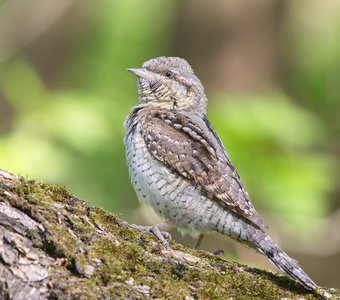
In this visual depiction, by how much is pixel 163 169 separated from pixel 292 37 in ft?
16.9

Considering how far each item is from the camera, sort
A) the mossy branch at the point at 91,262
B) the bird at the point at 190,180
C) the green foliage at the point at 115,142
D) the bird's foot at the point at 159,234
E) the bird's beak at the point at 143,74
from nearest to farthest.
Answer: the mossy branch at the point at 91,262, the bird's foot at the point at 159,234, the bird at the point at 190,180, the bird's beak at the point at 143,74, the green foliage at the point at 115,142

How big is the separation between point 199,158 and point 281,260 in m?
0.95

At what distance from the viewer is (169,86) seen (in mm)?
5219

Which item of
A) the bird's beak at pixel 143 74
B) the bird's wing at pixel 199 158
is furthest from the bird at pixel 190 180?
the bird's beak at pixel 143 74

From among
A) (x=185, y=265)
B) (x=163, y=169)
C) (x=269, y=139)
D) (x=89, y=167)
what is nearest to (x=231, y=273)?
(x=185, y=265)

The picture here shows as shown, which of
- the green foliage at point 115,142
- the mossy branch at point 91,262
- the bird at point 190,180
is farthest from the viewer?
the green foliage at point 115,142

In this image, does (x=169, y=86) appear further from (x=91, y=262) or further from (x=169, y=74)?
(x=91, y=262)

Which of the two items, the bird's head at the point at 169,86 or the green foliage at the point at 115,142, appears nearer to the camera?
the bird's head at the point at 169,86

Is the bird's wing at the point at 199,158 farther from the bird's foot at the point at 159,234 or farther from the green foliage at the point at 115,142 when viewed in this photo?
the green foliage at the point at 115,142

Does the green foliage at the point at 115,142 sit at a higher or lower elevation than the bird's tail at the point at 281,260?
higher

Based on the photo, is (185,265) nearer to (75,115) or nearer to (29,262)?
(29,262)

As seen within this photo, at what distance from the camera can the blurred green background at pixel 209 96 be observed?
5.70 m

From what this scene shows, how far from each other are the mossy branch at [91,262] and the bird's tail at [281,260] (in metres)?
0.05

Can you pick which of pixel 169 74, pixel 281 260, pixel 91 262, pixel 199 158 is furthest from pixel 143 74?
pixel 91 262
